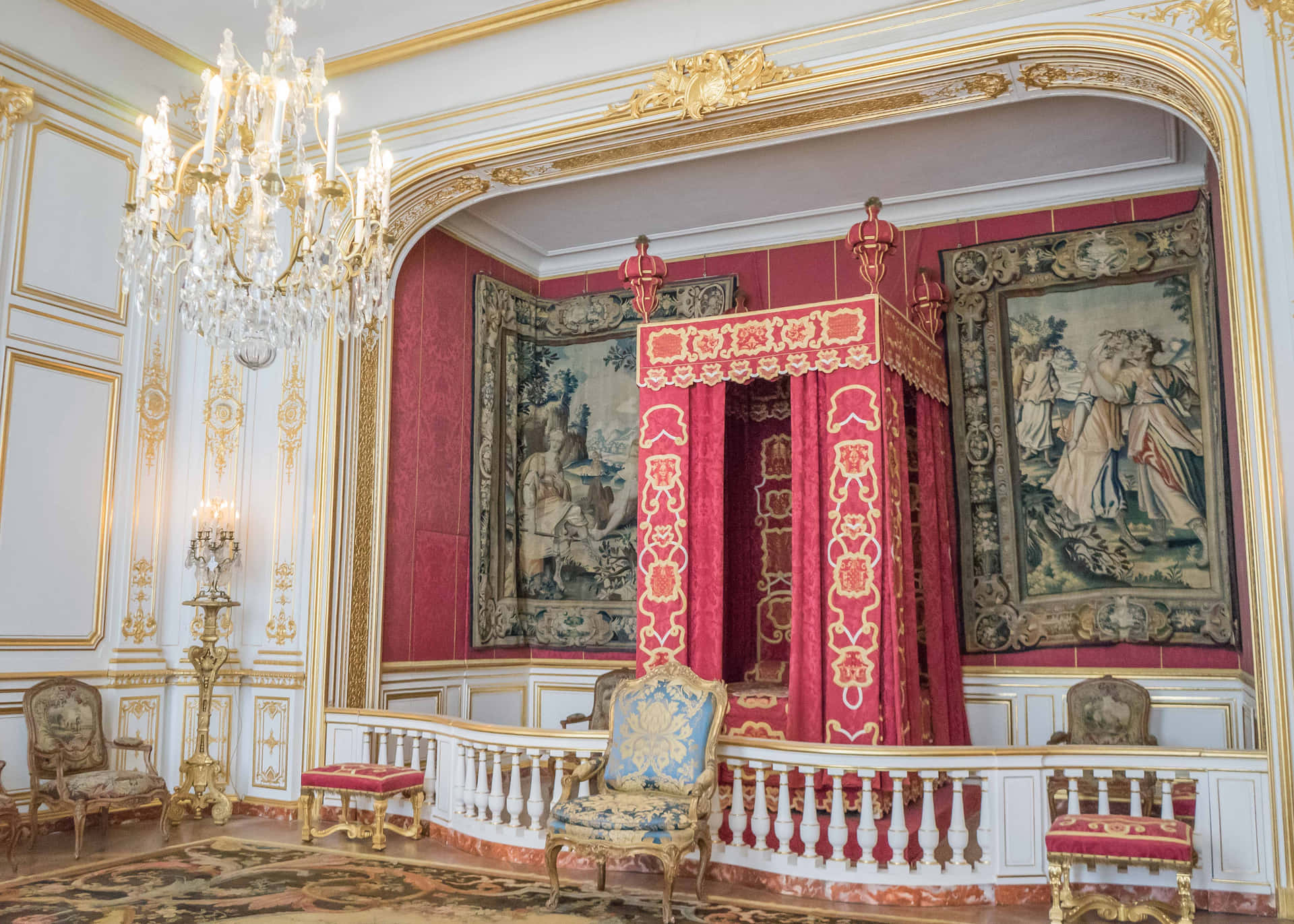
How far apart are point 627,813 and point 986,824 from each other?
5.14 feet

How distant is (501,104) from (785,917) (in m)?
4.71

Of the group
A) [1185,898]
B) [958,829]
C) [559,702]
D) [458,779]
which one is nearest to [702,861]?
[958,829]

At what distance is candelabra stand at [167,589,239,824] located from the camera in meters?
6.18

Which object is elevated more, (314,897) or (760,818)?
(760,818)

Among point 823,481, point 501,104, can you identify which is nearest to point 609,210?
point 501,104

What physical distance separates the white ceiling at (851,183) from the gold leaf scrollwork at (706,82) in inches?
31.1

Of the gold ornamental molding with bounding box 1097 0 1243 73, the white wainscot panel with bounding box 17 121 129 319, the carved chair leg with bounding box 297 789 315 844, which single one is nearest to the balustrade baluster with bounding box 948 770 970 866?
the carved chair leg with bounding box 297 789 315 844

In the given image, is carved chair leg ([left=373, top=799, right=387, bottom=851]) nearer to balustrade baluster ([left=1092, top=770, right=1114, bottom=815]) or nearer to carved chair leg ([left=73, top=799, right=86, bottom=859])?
carved chair leg ([left=73, top=799, right=86, bottom=859])

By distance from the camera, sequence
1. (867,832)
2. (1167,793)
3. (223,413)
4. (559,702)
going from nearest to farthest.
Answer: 1. (1167,793)
2. (867,832)
3. (223,413)
4. (559,702)

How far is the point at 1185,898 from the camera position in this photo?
4141 mm

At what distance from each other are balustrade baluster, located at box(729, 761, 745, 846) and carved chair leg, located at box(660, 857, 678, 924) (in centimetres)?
63

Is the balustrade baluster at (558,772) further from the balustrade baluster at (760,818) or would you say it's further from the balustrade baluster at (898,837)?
the balustrade baluster at (898,837)

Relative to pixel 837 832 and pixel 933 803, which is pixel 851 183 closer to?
pixel 933 803

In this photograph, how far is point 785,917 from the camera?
4441 mm
